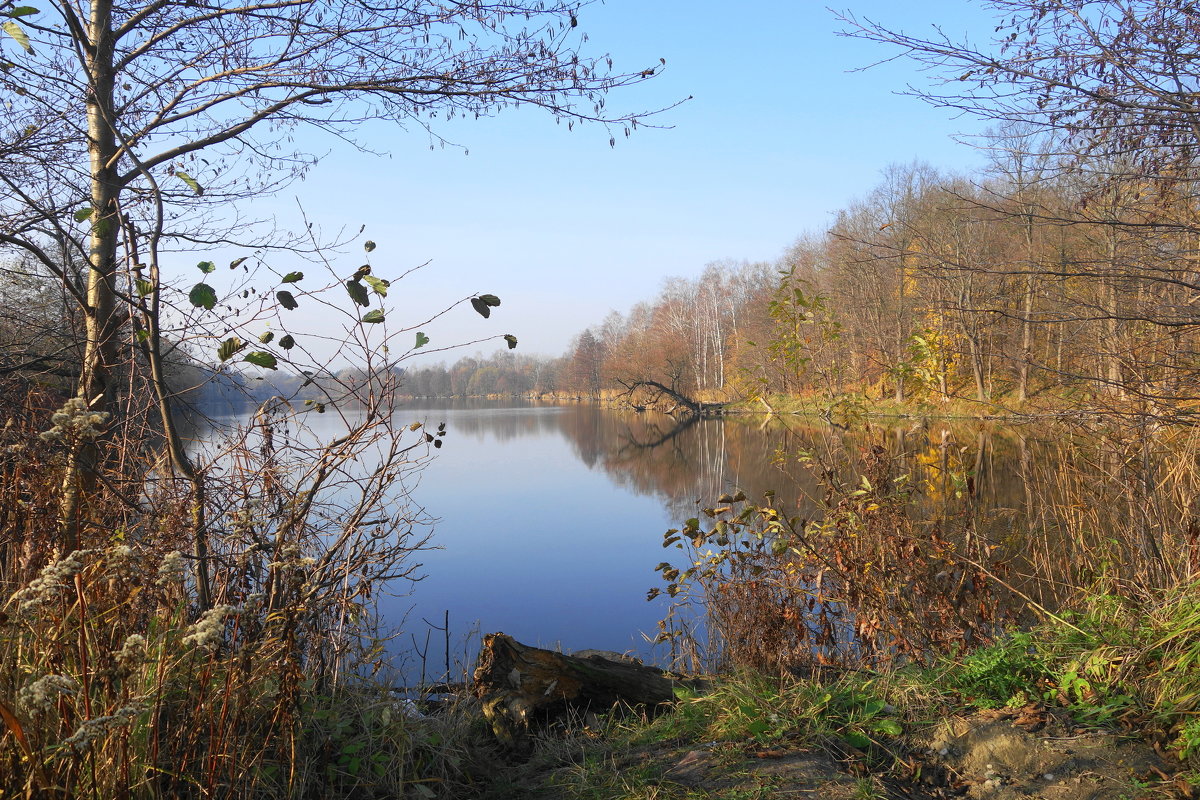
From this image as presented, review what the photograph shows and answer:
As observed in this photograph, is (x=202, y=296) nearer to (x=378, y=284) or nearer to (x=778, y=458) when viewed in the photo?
(x=378, y=284)

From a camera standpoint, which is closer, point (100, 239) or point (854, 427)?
point (100, 239)

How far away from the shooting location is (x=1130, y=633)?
10.9 ft

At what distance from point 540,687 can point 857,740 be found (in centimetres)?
178

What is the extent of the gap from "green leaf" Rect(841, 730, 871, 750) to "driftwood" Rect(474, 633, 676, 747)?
1.43 m

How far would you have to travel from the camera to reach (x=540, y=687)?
427cm

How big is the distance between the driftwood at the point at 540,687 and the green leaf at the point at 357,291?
88.7 inches

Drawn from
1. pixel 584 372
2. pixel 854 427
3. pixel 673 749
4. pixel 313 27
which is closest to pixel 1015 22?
pixel 854 427

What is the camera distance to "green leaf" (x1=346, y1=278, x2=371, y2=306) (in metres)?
2.93

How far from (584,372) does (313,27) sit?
73.3 metres

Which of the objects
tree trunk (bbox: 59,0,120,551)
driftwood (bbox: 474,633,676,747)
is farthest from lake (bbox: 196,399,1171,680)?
tree trunk (bbox: 59,0,120,551)

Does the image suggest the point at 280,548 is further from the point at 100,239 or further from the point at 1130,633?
the point at 1130,633

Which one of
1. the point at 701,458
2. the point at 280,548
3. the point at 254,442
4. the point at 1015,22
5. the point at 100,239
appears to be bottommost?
the point at 701,458

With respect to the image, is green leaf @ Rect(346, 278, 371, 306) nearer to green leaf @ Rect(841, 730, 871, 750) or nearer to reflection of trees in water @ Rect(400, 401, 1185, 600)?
green leaf @ Rect(841, 730, 871, 750)

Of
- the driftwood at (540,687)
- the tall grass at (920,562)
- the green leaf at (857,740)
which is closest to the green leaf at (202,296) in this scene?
the driftwood at (540,687)
